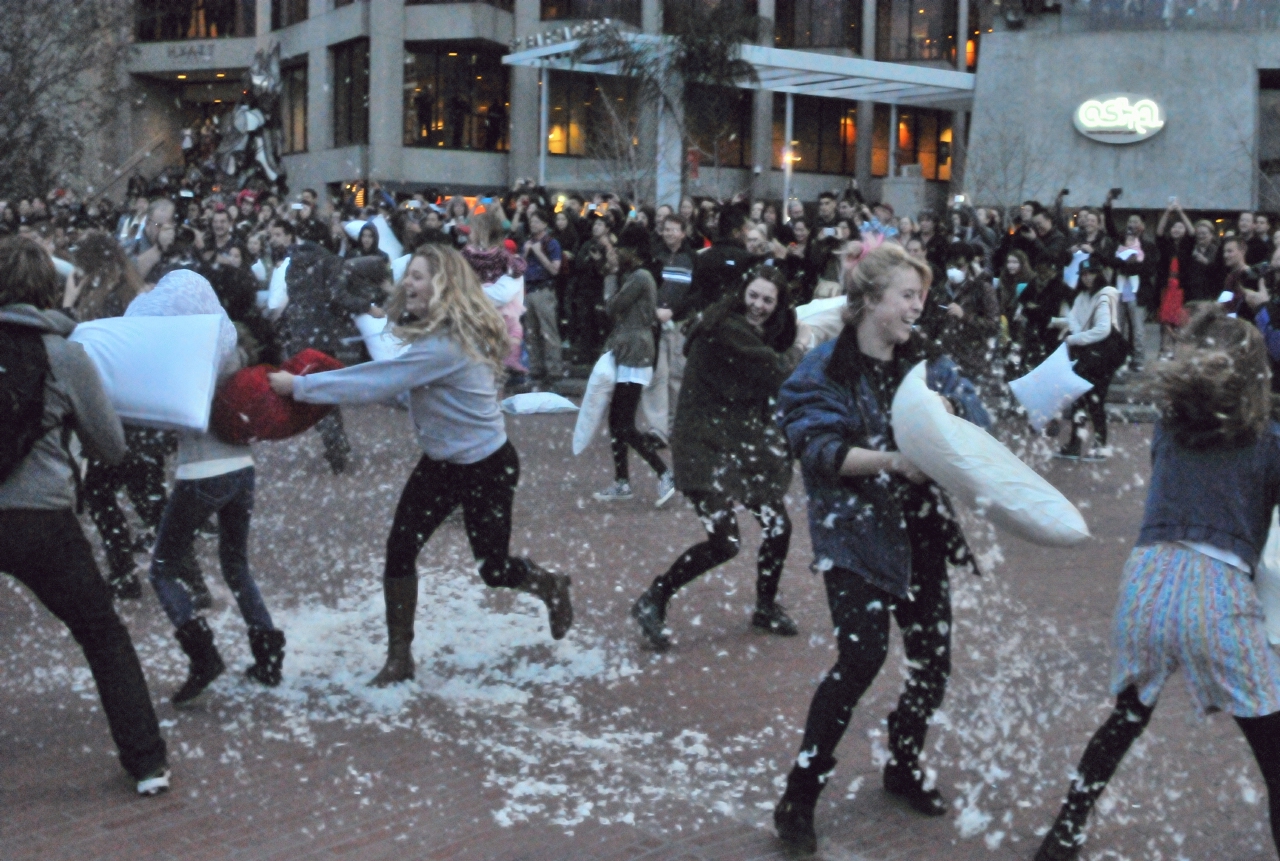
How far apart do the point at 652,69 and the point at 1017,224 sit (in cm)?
1241

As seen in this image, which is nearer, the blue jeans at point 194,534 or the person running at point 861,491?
the person running at point 861,491

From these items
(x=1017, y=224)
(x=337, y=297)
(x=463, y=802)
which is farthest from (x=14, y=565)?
(x=1017, y=224)

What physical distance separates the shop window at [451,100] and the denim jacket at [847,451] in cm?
3949

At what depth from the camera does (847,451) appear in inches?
172

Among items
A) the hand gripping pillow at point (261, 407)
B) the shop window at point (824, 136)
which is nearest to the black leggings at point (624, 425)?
the hand gripping pillow at point (261, 407)

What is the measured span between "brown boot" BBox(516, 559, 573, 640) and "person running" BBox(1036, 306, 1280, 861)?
8.96 ft

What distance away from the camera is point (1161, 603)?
4059 millimetres

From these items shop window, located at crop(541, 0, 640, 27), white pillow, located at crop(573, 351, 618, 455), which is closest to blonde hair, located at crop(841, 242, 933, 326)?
white pillow, located at crop(573, 351, 618, 455)

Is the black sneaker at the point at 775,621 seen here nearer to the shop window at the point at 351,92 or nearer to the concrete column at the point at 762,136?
the shop window at the point at 351,92

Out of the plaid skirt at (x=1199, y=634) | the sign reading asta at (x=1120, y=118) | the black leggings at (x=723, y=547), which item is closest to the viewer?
the plaid skirt at (x=1199, y=634)

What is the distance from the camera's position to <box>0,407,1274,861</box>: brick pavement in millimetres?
4582

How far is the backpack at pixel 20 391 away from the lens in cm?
457

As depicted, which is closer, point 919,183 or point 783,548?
point 783,548

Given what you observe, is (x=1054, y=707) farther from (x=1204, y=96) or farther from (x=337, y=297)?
(x=1204, y=96)
